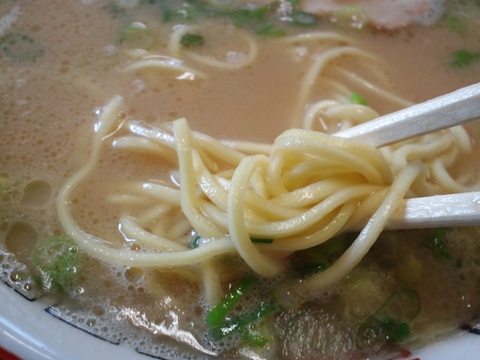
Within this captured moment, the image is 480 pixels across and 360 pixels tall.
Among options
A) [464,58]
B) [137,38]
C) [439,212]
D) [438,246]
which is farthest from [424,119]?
[137,38]

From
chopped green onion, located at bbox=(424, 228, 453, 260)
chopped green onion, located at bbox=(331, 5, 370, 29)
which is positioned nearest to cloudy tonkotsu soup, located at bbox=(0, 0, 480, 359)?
chopped green onion, located at bbox=(424, 228, 453, 260)

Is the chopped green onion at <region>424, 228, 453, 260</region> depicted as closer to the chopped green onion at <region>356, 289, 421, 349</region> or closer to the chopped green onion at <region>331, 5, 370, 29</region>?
the chopped green onion at <region>356, 289, 421, 349</region>

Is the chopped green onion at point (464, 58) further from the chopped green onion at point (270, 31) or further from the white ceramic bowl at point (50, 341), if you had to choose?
the white ceramic bowl at point (50, 341)

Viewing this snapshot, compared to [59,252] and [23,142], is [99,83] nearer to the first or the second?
[23,142]

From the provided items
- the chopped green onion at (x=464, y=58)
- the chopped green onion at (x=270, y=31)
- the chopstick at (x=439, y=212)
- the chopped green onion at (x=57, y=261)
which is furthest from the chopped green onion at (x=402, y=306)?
the chopped green onion at (x=270, y=31)

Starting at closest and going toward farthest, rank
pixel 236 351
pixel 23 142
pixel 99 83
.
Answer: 1. pixel 236 351
2. pixel 23 142
3. pixel 99 83

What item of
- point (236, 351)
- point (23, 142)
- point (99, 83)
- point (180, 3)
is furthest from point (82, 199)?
point (180, 3)
